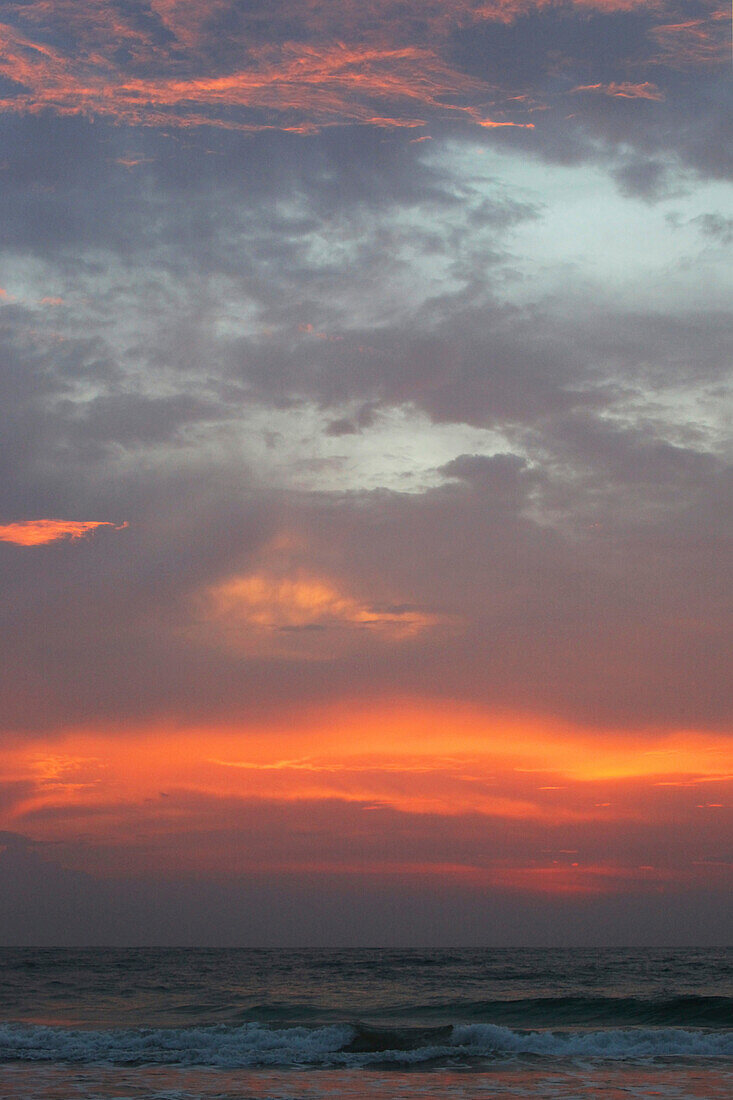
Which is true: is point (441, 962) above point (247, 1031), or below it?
below

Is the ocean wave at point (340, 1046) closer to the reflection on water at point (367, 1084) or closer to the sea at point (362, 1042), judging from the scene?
the sea at point (362, 1042)

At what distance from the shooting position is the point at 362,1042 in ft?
81.7

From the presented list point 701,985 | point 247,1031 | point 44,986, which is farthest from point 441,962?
point 247,1031

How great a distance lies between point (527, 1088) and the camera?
1883 centimetres

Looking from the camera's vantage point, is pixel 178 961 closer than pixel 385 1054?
No

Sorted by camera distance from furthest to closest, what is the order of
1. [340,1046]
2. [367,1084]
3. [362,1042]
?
[362,1042] < [340,1046] < [367,1084]

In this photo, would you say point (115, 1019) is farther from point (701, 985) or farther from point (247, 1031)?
point (701, 985)

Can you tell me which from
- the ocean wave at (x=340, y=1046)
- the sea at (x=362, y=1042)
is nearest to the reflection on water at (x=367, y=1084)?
the sea at (x=362, y=1042)

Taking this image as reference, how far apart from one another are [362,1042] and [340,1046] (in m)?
0.72

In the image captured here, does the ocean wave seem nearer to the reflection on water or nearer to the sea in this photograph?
the sea

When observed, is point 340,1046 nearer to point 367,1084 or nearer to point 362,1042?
point 362,1042

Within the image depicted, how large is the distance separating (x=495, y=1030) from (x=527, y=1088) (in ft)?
22.2

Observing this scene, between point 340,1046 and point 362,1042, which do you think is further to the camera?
point 362,1042

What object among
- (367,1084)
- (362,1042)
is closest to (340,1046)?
(362,1042)
